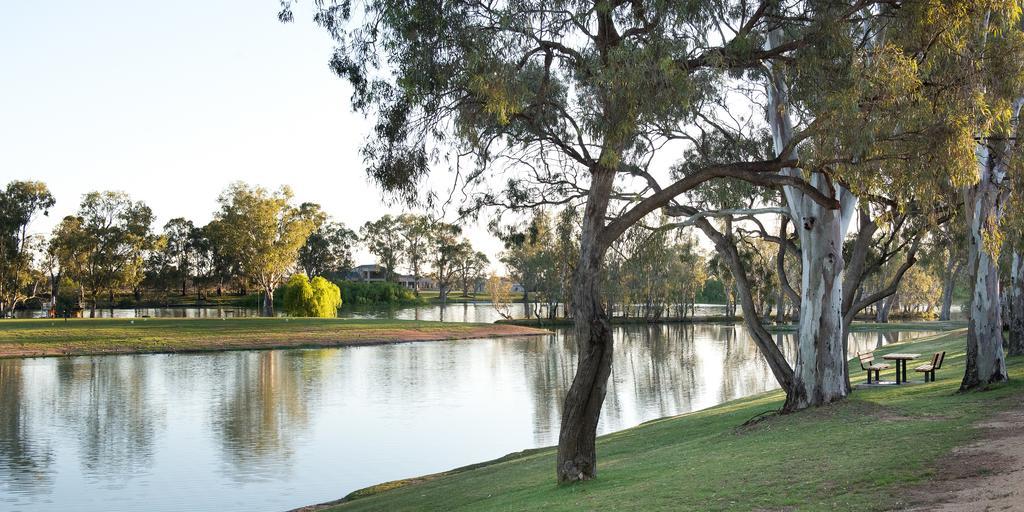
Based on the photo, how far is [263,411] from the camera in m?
20.6

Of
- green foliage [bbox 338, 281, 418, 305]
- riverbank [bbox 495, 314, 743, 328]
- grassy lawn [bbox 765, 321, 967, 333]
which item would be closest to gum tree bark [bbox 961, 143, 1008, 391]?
grassy lawn [bbox 765, 321, 967, 333]

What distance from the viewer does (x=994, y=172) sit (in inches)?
484

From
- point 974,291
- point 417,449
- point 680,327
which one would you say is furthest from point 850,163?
point 680,327

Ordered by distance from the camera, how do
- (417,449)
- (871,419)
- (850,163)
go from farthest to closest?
(417,449) → (871,419) → (850,163)

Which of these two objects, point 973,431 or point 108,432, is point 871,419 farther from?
point 108,432

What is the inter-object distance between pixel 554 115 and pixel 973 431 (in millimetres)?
5983

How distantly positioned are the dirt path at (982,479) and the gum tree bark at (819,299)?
3835 mm

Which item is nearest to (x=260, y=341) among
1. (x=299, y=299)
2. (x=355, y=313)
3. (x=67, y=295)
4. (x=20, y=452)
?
(x=299, y=299)

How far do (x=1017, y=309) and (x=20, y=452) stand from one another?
1971 centimetres

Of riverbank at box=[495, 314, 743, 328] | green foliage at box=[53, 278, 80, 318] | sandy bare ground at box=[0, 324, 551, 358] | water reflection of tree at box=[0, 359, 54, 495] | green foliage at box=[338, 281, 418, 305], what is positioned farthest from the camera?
green foliage at box=[338, 281, 418, 305]

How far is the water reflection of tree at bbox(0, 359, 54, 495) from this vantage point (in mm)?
13492

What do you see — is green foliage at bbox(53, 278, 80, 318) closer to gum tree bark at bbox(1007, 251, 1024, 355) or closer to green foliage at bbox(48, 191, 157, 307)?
green foliage at bbox(48, 191, 157, 307)

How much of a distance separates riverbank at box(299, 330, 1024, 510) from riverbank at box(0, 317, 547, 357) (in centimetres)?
2891

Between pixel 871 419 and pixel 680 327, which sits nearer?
pixel 871 419
